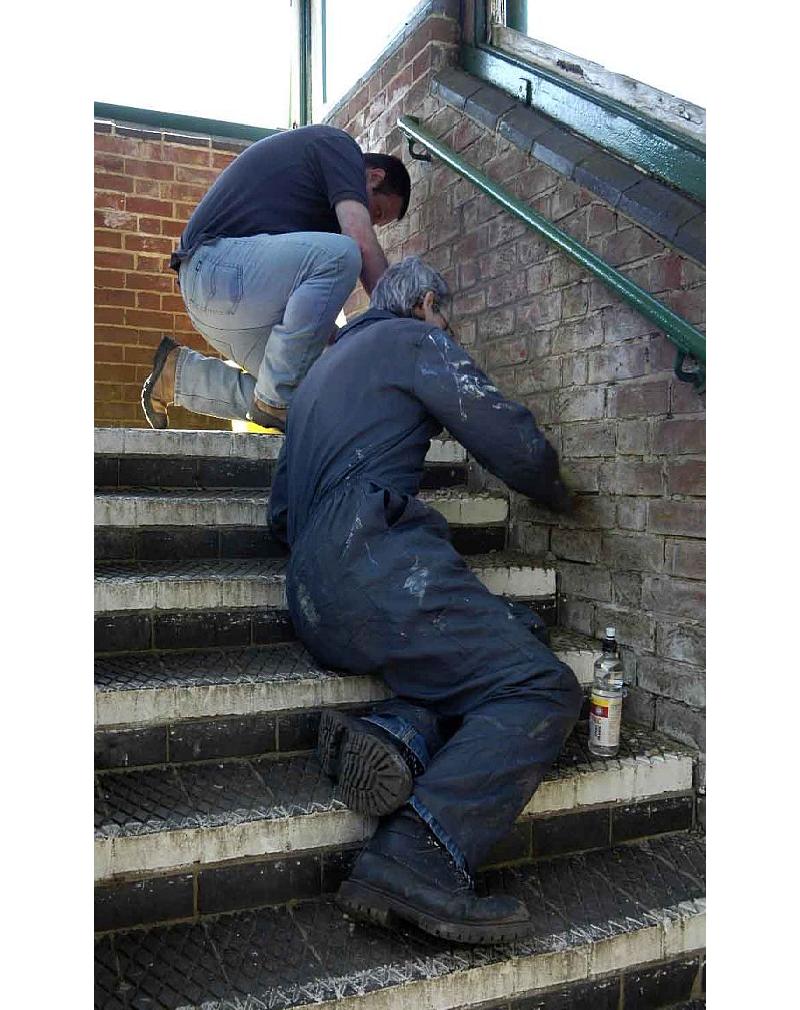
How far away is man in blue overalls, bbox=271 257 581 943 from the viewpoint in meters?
1.55

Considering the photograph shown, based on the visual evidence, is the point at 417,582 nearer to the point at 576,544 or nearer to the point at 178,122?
the point at 576,544

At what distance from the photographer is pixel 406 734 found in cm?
170

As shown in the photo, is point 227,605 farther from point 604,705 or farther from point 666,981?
point 666,981

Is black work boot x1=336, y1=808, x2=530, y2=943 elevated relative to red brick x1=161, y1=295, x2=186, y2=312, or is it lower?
lower

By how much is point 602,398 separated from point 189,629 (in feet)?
4.10

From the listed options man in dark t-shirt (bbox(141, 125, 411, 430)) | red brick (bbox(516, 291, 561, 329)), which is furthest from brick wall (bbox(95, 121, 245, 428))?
red brick (bbox(516, 291, 561, 329))

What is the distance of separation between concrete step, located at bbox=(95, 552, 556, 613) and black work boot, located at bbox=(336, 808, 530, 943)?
77 cm

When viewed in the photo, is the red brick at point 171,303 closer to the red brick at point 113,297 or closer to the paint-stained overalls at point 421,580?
the red brick at point 113,297

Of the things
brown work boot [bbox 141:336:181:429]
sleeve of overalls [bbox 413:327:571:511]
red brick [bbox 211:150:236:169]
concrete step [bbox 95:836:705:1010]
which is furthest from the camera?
red brick [bbox 211:150:236:169]

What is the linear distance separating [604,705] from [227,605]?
3.14 feet

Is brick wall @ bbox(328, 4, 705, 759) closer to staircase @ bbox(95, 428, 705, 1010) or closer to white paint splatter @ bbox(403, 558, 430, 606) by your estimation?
staircase @ bbox(95, 428, 705, 1010)

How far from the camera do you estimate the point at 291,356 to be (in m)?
2.57
